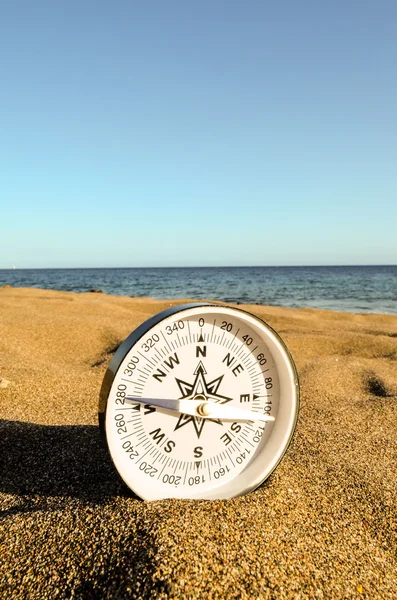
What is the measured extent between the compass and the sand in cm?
12

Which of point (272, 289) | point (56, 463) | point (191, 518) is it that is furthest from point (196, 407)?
point (272, 289)

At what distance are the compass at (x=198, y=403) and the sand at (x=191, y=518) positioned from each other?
12cm

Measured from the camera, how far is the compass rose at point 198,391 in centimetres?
175

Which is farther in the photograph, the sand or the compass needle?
the compass needle

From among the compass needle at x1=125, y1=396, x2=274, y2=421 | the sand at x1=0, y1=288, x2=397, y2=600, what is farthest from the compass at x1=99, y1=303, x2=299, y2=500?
the sand at x1=0, y1=288, x2=397, y2=600

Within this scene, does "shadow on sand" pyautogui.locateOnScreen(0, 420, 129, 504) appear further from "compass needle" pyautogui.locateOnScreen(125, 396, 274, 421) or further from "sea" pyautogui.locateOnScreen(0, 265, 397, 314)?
"sea" pyautogui.locateOnScreen(0, 265, 397, 314)

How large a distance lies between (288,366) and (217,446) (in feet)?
1.42

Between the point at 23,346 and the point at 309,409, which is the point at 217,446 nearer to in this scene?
the point at 309,409

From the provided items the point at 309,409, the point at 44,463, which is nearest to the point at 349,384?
the point at 309,409

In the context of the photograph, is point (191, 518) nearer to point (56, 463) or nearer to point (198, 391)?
point (198, 391)

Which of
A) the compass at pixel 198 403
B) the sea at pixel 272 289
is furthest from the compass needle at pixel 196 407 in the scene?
the sea at pixel 272 289

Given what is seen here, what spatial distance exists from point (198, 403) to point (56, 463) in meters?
1.09

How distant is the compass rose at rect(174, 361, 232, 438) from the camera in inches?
69.0

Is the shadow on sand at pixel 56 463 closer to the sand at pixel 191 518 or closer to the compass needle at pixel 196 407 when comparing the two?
the sand at pixel 191 518
